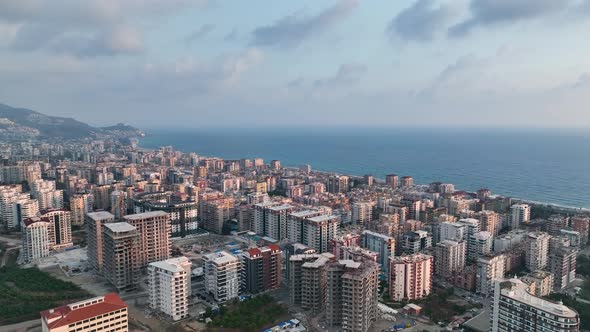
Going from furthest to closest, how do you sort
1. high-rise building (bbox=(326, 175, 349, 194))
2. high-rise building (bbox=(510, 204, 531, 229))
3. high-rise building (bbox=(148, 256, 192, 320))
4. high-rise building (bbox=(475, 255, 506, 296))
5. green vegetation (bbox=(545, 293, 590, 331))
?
high-rise building (bbox=(326, 175, 349, 194)), high-rise building (bbox=(510, 204, 531, 229)), high-rise building (bbox=(475, 255, 506, 296)), high-rise building (bbox=(148, 256, 192, 320)), green vegetation (bbox=(545, 293, 590, 331))

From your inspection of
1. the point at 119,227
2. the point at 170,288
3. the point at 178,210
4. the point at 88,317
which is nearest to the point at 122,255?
the point at 119,227

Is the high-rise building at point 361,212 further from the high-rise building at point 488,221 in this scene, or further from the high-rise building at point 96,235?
the high-rise building at point 96,235

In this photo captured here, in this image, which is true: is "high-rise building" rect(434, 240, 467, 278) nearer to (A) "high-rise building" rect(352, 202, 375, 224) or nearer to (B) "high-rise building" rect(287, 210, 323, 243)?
(B) "high-rise building" rect(287, 210, 323, 243)

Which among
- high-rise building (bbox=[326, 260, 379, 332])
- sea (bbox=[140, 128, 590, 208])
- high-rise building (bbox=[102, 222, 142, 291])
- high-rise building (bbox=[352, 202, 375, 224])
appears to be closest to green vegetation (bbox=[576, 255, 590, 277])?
high-rise building (bbox=[326, 260, 379, 332])

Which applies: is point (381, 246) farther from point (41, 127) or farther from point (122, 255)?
point (41, 127)

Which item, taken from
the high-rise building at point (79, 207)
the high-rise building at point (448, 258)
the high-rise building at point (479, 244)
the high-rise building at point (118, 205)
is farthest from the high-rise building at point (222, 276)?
the high-rise building at point (79, 207)

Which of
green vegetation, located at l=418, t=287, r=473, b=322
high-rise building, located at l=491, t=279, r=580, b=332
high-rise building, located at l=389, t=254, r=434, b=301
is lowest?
green vegetation, located at l=418, t=287, r=473, b=322
